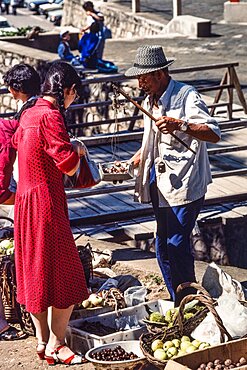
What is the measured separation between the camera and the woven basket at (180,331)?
6.45m

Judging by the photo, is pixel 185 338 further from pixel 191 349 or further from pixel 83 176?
pixel 83 176

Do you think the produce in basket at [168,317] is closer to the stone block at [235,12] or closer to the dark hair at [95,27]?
the dark hair at [95,27]

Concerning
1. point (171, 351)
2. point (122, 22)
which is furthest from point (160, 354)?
point (122, 22)

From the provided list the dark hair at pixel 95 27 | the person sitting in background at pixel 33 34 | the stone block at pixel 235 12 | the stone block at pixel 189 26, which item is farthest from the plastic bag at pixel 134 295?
the stone block at pixel 235 12

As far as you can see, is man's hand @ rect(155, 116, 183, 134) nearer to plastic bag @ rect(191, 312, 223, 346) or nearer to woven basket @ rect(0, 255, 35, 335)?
plastic bag @ rect(191, 312, 223, 346)

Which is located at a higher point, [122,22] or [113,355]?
[113,355]

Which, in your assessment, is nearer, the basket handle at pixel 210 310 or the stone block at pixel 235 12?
the basket handle at pixel 210 310

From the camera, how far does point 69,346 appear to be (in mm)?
7340

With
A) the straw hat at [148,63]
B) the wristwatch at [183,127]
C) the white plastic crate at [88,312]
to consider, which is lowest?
the white plastic crate at [88,312]

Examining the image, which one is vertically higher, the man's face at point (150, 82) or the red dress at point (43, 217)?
the man's face at point (150, 82)

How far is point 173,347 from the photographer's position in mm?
6602

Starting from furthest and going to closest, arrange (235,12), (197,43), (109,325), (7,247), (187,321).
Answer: (235,12), (197,43), (7,247), (109,325), (187,321)

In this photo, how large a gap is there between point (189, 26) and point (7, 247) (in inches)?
638

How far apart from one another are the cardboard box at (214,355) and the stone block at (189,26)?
17744 mm
